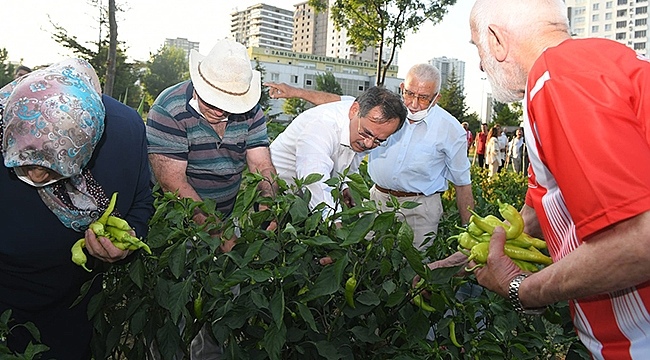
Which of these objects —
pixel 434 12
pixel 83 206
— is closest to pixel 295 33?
pixel 434 12

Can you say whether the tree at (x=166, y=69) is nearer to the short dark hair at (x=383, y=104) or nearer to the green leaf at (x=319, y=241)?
the short dark hair at (x=383, y=104)

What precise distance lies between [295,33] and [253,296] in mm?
147875

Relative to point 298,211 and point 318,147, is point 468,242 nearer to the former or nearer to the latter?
point 298,211

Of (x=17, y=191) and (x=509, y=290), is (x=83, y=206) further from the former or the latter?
(x=509, y=290)

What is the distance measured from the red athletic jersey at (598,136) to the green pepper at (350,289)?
0.69 m

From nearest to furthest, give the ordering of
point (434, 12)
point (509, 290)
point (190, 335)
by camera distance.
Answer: point (509, 290)
point (190, 335)
point (434, 12)

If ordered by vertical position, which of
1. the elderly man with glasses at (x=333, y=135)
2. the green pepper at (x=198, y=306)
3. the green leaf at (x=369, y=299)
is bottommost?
the green pepper at (x=198, y=306)

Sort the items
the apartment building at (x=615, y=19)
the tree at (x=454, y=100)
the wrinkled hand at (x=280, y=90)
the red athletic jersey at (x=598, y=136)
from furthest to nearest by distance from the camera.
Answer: the apartment building at (x=615, y=19) → the tree at (x=454, y=100) → the wrinkled hand at (x=280, y=90) → the red athletic jersey at (x=598, y=136)

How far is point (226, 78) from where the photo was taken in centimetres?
279

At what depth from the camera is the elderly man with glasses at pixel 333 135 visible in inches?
119

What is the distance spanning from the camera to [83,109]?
1.71 meters

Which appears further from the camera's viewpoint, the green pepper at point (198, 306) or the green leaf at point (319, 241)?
the green pepper at point (198, 306)

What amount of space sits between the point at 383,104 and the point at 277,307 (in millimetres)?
1516

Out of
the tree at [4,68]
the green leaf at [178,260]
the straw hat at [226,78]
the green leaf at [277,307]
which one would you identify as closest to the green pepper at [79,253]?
the green leaf at [178,260]
